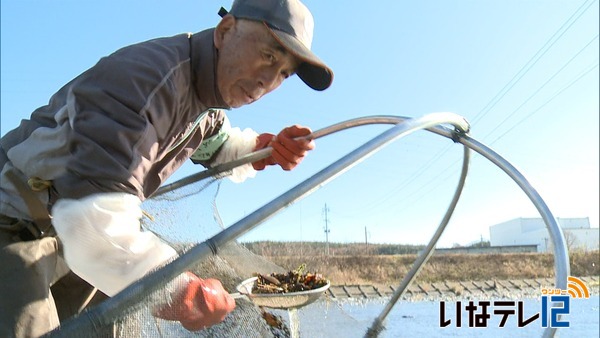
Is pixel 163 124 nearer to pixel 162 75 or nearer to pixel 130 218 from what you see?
pixel 162 75

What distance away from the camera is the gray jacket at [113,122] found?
2.54 feet

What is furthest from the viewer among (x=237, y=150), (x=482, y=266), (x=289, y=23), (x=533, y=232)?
(x=533, y=232)

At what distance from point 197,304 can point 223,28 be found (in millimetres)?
545

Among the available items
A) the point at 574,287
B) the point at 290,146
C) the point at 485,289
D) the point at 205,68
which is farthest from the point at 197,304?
the point at 485,289

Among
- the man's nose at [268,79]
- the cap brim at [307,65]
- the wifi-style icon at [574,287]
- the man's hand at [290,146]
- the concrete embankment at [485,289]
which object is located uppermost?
the cap brim at [307,65]

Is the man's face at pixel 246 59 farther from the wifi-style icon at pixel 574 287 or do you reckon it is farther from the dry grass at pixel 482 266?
the dry grass at pixel 482 266

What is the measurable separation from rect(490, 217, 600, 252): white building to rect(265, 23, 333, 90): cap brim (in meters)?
31.8

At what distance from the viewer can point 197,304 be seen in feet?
2.59

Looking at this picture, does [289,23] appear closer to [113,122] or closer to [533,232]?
[113,122]

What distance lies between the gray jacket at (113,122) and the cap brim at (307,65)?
140 mm

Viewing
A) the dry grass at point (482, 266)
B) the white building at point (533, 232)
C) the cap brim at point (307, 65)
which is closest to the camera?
the cap brim at point (307, 65)

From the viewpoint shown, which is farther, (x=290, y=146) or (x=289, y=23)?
(x=290, y=146)

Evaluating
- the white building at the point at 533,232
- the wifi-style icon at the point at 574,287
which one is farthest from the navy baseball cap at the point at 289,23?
the white building at the point at 533,232

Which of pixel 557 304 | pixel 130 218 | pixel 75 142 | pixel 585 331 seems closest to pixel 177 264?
pixel 130 218
